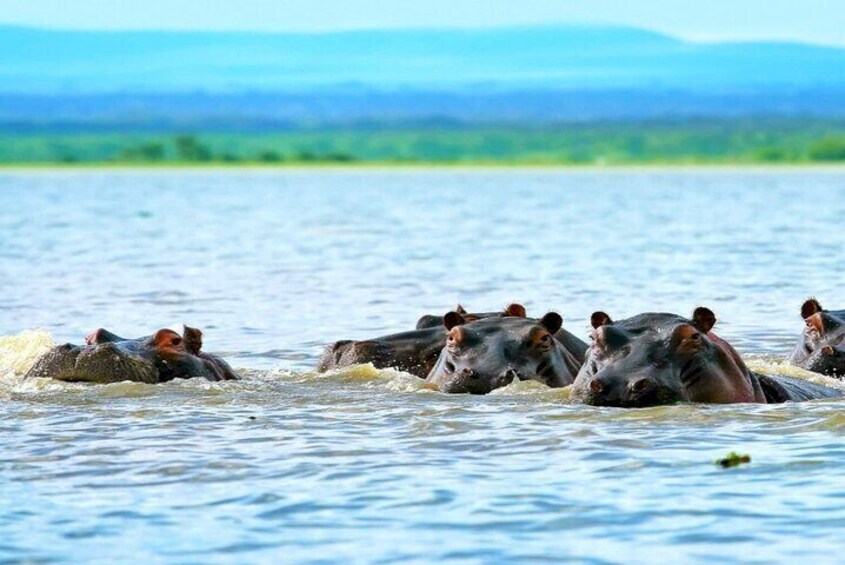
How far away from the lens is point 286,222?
138 ft

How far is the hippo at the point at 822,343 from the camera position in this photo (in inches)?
444

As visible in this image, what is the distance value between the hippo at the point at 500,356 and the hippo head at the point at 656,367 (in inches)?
25.4

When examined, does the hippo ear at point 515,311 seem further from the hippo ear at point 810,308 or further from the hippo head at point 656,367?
the hippo head at point 656,367

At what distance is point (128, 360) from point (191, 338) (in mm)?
416

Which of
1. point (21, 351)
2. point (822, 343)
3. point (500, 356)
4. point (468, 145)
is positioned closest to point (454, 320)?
point (500, 356)

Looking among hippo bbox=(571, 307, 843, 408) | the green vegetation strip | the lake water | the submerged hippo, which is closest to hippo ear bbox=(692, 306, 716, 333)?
hippo bbox=(571, 307, 843, 408)

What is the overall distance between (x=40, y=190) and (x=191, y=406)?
63.3 metres

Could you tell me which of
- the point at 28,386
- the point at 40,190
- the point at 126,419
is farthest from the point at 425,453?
the point at 40,190

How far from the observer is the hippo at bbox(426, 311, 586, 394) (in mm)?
10453

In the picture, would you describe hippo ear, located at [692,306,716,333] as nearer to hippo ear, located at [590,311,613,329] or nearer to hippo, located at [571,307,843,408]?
hippo, located at [571,307,843,408]

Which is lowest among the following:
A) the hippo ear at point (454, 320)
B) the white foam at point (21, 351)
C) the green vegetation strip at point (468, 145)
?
the green vegetation strip at point (468, 145)

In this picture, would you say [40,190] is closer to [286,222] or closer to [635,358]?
[286,222]

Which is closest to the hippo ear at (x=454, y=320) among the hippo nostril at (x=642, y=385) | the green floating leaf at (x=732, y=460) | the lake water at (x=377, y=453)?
the lake water at (x=377, y=453)

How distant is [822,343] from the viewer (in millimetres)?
11477
